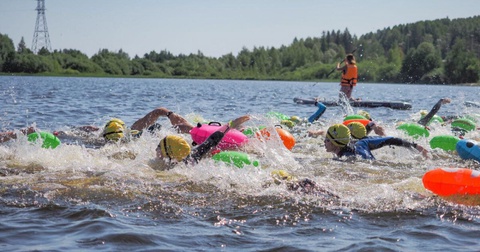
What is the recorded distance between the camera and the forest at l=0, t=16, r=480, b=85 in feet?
301

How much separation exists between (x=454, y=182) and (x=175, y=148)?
403 cm

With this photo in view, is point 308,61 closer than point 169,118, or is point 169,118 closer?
point 169,118

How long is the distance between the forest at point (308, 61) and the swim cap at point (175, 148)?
2468 inches

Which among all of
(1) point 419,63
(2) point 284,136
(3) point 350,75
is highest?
(1) point 419,63

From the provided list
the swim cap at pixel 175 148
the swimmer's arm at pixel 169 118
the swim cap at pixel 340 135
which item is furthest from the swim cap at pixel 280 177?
the swimmer's arm at pixel 169 118

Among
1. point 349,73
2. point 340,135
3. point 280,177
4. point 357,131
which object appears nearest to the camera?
point 280,177

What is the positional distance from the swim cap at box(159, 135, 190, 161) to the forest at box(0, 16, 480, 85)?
62694 millimetres

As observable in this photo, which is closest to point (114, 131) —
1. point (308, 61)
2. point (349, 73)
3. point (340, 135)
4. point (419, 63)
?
point (340, 135)

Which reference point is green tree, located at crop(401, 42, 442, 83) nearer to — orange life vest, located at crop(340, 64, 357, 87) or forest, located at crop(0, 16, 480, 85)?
forest, located at crop(0, 16, 480, 85)

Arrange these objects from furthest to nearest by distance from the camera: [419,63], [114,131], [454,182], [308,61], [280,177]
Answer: [308,61] → [419,63] → [114,131] → [280,177] → [454,182]

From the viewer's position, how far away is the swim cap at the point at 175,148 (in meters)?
9.19

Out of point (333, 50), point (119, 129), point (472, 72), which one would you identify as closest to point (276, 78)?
point (333, 50)

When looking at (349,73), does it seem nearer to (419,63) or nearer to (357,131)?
(357,131)

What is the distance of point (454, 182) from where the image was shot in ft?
24.4
